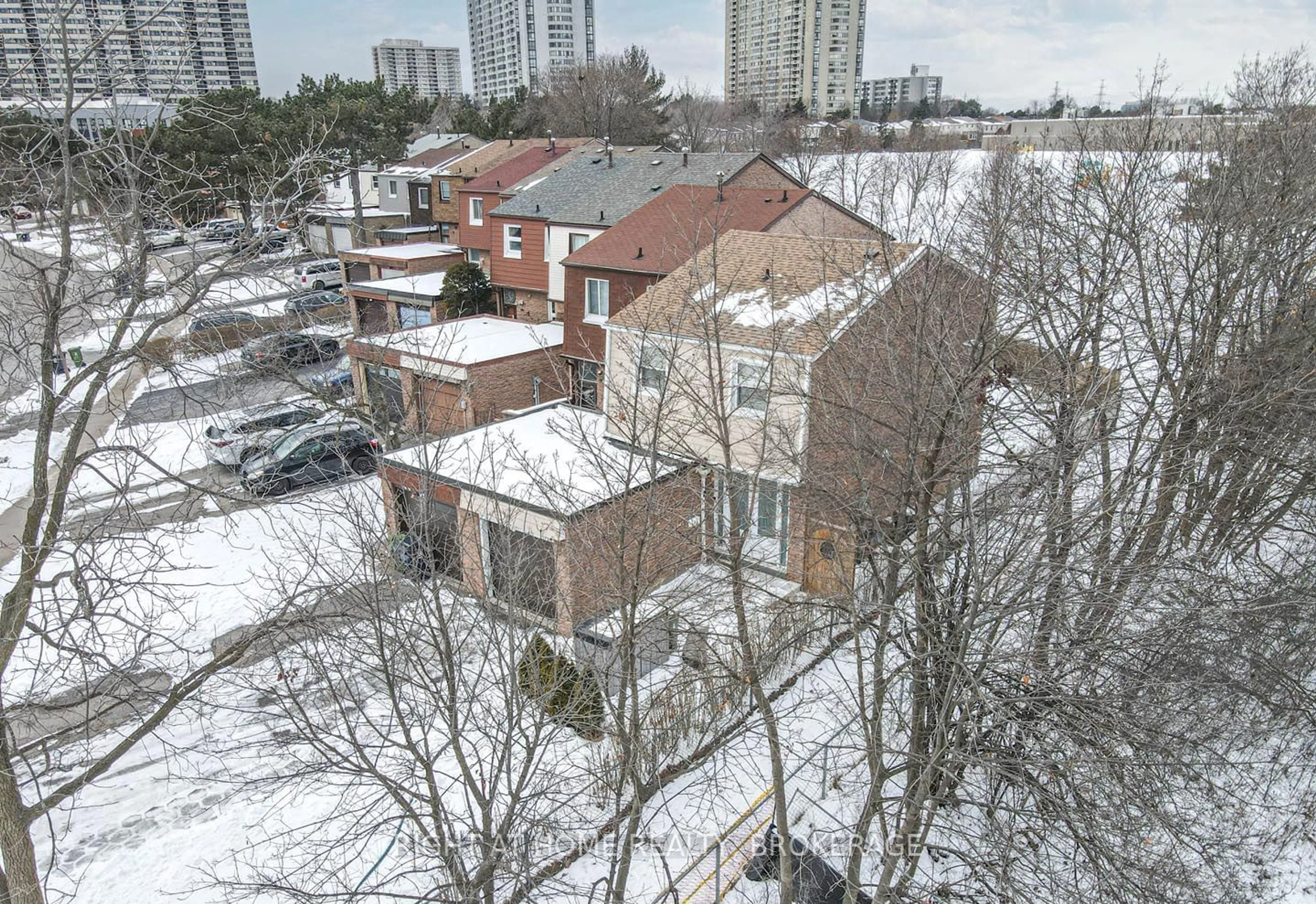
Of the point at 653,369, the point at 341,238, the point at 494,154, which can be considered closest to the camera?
the point at 653,369

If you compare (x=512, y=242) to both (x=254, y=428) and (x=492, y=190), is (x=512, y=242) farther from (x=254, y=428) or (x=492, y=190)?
(x=254, y=428)

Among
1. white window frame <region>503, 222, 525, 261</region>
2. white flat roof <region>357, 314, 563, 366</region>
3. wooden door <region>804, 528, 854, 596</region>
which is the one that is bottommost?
wooden door <region>804, 528, 854, 596</region>

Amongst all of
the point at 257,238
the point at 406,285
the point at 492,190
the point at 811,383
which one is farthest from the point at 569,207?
the point at 257,238

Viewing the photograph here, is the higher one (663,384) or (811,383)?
(663,384)

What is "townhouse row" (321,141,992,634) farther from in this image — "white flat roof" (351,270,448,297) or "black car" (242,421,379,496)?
"black car" (242,421,379,496)

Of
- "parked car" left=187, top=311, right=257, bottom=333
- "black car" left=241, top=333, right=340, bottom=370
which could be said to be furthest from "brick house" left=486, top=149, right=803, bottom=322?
"parked car" left=187, top=311, right=257, bottom=333

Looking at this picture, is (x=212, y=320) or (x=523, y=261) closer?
(x=212, y=320)
